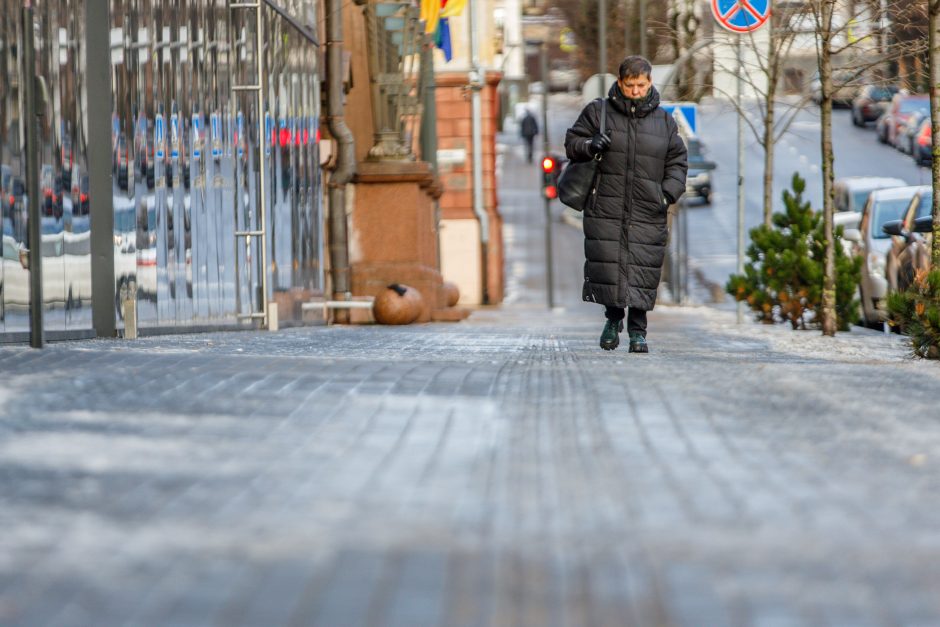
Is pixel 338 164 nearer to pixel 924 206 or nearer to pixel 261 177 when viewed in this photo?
pixel 261 177

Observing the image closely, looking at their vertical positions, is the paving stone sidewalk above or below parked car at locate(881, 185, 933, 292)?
below

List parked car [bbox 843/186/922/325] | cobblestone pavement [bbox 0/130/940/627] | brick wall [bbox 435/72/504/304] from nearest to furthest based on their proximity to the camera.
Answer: cobblestone pavement [bbox 0/130/940/627] < parked car [bbox 843/186/922/325] < brick wall [bbox 435/72/504/304]

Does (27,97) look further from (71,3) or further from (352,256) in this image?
(352,256)

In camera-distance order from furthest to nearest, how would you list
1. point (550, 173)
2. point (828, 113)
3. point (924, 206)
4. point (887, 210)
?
point (550, 173), point (887, 210), point (924, 206), point (828, 113)

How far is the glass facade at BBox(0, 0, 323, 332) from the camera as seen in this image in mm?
11117

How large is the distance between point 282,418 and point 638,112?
523 cm

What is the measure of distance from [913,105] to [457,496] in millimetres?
56654

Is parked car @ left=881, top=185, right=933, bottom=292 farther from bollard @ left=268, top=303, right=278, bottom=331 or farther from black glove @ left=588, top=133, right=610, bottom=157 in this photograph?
black glove @ left=588, top=133, right=610, bottom=157

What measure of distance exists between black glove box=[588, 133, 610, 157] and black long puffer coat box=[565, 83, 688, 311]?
0.26 ft

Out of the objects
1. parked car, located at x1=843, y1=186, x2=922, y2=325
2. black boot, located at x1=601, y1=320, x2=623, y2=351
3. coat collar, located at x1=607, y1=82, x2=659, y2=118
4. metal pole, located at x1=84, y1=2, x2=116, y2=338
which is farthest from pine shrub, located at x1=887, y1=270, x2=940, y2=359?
parked car, located at x1=843, y1=186, x2=922, y2=325

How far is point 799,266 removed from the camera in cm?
1928

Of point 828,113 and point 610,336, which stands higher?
point 828,113

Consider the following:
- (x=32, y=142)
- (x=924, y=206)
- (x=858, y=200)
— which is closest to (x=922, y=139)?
(x=858, y=200)

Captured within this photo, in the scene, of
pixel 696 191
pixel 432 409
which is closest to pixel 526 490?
pixel 432 409
